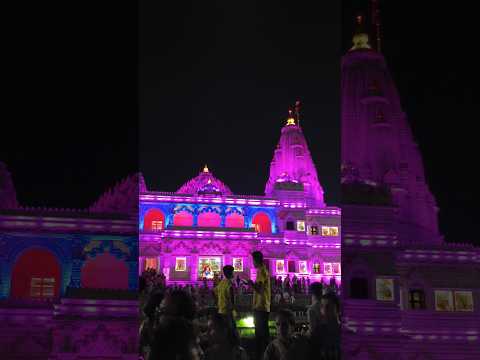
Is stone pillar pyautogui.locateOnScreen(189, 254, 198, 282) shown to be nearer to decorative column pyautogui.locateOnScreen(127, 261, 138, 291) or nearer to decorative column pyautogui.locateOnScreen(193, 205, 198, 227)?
decorative column pyautogui.locateOnScreen(193, 205, 198, 227)

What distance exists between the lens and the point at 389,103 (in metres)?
30.0

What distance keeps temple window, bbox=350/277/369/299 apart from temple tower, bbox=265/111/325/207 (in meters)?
17.7

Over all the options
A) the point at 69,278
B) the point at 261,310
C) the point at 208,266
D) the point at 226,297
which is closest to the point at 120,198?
the point at 69,278

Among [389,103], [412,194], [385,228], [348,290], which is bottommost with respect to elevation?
[348,290]

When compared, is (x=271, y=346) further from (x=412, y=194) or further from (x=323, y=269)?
(x=323, y=269)

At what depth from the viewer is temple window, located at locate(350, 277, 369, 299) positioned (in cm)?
1821

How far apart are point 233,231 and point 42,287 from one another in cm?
1338

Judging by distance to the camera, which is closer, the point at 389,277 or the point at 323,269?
the point at 389,277

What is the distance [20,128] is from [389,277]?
Result: 11.8 m

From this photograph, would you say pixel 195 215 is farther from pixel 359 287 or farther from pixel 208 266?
pixel 359 287

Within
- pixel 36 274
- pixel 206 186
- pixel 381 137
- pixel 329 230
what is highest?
pixel 381 137

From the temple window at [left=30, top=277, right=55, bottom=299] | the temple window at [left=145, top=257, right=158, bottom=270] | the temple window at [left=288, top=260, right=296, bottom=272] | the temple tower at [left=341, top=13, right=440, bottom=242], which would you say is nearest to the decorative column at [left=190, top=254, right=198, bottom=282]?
the temple window at [left=145, top=257, right=158, bottom=270]

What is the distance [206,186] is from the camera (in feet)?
114

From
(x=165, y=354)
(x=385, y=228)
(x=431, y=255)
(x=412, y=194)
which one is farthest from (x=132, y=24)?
(x=412, y=194)
